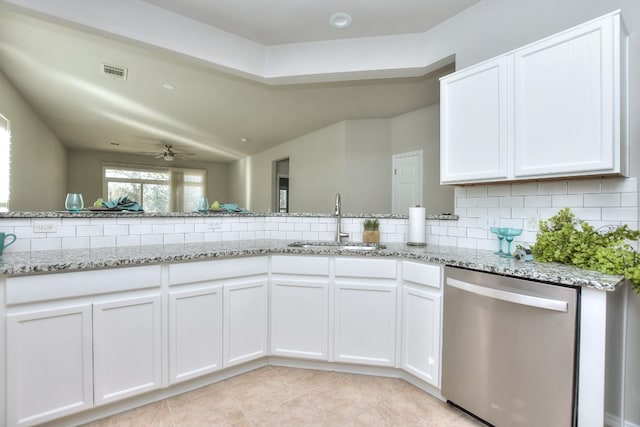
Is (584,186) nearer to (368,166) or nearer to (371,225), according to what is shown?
(371,225)

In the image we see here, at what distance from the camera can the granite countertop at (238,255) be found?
1290mm

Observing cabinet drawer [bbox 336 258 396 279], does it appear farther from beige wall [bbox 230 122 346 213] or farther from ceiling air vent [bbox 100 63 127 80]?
ceiling air vent [bbox 100 63 127 80]

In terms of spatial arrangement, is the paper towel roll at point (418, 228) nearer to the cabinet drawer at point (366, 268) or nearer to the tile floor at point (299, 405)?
the cabinet drawer at point (366, 268)

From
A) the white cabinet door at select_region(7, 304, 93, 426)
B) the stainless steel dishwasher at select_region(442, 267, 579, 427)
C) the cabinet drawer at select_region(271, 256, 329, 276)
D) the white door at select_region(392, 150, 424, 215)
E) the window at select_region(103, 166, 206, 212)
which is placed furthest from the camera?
the window at select_region(103, 166, 206, 212)

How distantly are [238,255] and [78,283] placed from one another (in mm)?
845

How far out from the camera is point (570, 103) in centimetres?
152

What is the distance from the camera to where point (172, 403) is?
1.79 meters

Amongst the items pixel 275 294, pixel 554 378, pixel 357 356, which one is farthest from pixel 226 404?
pixel 554 378

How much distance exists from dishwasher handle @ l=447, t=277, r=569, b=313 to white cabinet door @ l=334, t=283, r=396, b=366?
498 mm

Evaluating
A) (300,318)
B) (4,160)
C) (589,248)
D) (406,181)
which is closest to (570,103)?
(589,248)

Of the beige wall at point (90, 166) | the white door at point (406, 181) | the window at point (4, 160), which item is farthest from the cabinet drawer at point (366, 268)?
the beige wall at point (90, 166)

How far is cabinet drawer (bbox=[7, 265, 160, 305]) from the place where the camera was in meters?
1.40

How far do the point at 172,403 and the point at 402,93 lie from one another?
12.5ft

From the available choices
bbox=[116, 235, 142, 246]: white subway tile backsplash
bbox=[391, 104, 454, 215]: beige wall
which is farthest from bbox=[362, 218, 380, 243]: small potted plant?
bbox=[391, 104, 454, 215]: beige wall
